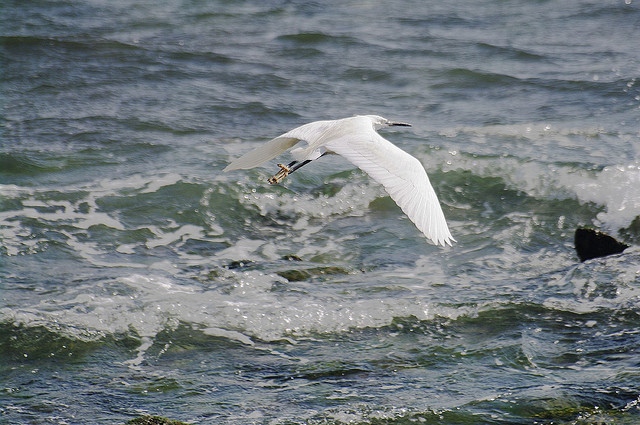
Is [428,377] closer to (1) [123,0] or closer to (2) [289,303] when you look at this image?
(2) [289,303]

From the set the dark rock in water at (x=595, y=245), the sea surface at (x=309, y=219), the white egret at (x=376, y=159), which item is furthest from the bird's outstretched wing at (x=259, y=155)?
the dark rock in water at (x=595, y=245)

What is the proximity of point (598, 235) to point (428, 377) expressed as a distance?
2088 mm

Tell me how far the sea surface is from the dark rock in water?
3.5 inches

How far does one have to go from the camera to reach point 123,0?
1282cm

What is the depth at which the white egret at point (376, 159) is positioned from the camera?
463 centimetres

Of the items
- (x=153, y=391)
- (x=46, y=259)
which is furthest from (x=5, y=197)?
(x=153, y=391)

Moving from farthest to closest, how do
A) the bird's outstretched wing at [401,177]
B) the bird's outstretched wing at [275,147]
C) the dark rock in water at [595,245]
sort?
the dark rock in water at [595,245]
the bird's outstretched wing at [275,147]
the bird's outstretched wing at [401,177]

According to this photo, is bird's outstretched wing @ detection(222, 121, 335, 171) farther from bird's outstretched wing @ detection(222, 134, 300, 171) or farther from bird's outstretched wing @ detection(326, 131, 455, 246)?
bird's outstretched wing @ detection(326, 131, 455, 246)

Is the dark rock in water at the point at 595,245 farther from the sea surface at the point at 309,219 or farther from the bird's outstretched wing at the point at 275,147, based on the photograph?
the bird's outstretched wing at the point at 275,147

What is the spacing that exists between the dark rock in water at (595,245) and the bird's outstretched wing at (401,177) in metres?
1.57

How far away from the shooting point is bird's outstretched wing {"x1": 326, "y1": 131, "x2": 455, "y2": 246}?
180 inches

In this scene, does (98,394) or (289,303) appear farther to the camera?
Answer: (289,303)

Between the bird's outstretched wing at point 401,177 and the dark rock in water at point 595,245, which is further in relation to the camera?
the dark rock in water at point 595,245

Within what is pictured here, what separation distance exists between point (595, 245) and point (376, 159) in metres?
1.91
